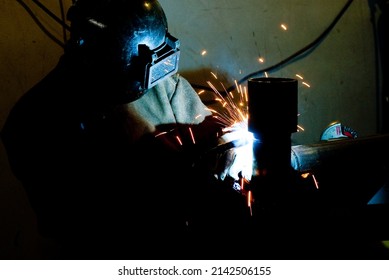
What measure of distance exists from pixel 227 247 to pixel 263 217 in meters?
0.33

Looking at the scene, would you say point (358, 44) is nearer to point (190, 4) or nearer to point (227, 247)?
point (190, 4)

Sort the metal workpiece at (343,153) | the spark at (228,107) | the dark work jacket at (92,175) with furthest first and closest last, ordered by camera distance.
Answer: the spark at (228,107), the dark work jacket at (92,175), the metal workpiece at (343,153)

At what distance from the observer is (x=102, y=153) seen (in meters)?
1.77

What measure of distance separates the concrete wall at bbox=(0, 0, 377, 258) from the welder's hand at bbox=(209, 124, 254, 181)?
3.57 ft

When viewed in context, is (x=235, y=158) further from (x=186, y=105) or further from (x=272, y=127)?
(x=186, y=105)

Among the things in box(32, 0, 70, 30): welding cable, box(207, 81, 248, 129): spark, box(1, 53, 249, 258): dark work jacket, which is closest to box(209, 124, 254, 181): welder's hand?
box(1, 53, 249, 258): dark work jacket

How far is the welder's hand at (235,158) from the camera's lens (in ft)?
4.91

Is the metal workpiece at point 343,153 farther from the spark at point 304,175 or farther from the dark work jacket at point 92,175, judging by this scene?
the dark work jacket at point 92,175

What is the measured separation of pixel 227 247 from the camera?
1581 millimetres

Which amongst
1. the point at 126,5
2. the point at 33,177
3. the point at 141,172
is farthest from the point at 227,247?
the point at 126,5

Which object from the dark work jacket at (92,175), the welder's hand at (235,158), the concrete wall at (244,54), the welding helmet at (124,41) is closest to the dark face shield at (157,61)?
the welding helmet at (124,41)

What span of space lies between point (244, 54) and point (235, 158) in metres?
1.22

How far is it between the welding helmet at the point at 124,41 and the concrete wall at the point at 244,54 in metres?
0.61

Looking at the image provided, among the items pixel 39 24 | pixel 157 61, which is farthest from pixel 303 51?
pixel 39 24
